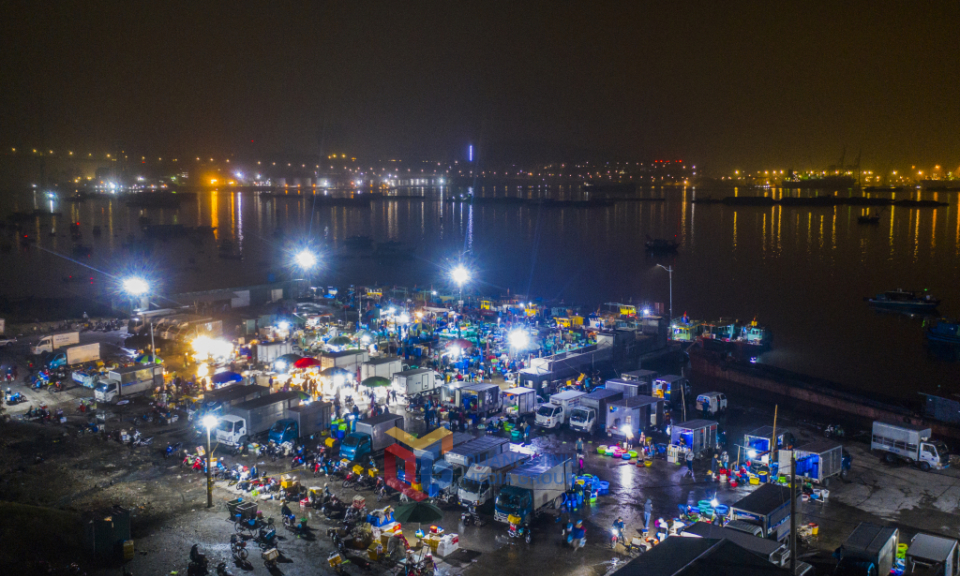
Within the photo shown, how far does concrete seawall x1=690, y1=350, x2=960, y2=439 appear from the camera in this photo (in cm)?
1234

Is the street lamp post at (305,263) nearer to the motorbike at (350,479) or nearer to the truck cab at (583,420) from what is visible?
the truck cab at (583,420)

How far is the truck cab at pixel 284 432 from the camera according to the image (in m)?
9.72

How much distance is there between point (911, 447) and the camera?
943 cm

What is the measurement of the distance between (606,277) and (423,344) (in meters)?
27.7

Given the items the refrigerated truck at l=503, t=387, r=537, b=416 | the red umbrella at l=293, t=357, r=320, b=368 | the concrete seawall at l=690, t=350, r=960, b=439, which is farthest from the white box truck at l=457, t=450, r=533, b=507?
the concrete seawall at l=690, t=350, r=960, b=439

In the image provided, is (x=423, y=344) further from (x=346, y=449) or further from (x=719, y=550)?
(x=719, y=550)

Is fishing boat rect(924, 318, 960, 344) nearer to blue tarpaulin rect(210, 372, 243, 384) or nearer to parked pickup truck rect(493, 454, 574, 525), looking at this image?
parked pickup truck rect(493, 454, 574, 525)

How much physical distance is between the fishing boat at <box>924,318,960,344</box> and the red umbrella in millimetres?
23337

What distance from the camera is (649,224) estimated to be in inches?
3342

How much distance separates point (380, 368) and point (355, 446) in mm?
3909

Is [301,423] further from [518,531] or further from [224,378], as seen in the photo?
[518,531]

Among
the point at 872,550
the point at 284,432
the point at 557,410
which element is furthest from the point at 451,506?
the point at 872,550

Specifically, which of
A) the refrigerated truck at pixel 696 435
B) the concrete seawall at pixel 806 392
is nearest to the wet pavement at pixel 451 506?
the refrigerated truck at pixel 696 435

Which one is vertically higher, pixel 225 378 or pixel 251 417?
pixel 251 417
